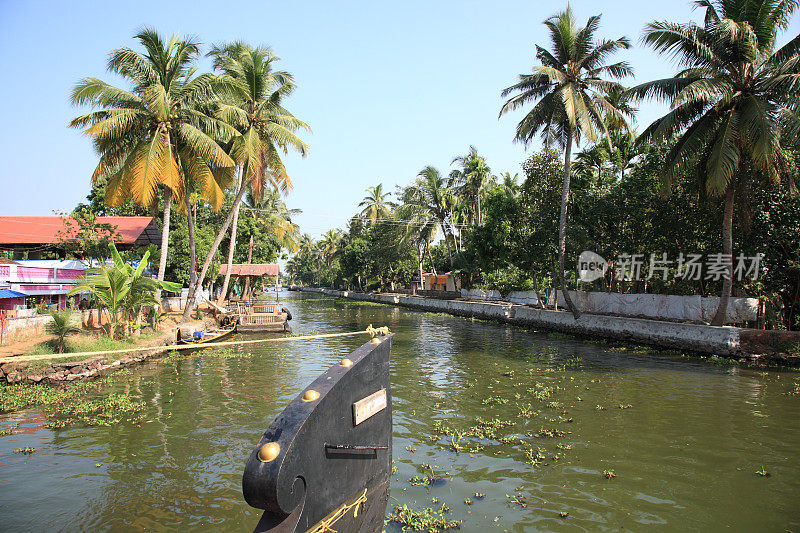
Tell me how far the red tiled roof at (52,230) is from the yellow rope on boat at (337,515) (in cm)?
2289

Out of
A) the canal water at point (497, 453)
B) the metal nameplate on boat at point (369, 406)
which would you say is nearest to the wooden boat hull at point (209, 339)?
the canal water at point (497, 453)

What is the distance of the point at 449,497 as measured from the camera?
553 cm

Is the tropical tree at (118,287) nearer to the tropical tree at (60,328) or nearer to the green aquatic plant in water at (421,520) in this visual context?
the tropical tree at (60,328)

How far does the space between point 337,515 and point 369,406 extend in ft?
2.80

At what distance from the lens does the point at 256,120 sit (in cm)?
2147

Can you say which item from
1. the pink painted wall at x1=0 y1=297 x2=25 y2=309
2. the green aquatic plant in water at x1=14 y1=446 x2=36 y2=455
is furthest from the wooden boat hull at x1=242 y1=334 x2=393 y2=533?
the pink painted wall at x1=0 y1=297 x2=25 y2=309

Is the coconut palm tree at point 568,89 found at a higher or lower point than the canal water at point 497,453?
higher

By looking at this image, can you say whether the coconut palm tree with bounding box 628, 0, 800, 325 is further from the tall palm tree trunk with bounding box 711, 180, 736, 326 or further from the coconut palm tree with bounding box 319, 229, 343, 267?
the coconut palm tree with bounding box 319, 229, 343, 267

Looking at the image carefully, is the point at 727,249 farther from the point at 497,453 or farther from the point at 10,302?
the point at 10,302

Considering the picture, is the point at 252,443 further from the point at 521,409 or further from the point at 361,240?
the point at 361,240

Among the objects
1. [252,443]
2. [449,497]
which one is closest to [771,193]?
[449,497]

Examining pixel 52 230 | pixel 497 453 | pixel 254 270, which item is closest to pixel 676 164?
pixel 497 453

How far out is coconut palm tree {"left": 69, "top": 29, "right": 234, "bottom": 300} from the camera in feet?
53.4

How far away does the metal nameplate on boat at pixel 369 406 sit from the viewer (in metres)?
3.53
